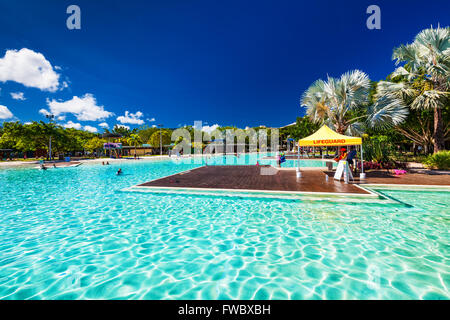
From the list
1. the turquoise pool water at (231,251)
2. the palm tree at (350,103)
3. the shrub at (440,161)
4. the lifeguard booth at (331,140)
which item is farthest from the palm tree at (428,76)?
the turquoise pool water at (231,251)

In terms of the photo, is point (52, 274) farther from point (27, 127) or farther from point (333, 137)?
point (27, 127)

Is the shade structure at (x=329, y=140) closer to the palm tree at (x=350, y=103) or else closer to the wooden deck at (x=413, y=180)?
the wooden deck at (x=413, y=180)

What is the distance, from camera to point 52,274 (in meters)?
3.71

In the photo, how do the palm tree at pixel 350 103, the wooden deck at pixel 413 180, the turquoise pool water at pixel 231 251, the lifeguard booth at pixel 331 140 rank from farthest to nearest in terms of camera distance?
the palm tree at pixel 350 103 → the lifeguard booth at pixel 331 140 → the wooden deck at pixel 413 180 → the turquoise pool water at pixel 231 251

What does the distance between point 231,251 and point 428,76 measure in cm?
2213

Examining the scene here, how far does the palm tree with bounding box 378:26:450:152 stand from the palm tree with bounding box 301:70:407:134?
1124 mm

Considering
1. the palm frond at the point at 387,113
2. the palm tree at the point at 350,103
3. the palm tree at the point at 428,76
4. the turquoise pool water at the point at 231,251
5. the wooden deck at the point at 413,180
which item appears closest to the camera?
the turquoise pool water at the point at 231,251

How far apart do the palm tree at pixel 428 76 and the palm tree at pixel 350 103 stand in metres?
1.12

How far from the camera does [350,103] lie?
16.0m

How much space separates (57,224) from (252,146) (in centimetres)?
8410

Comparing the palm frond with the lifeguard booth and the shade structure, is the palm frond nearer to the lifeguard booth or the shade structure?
the lifeguard booth

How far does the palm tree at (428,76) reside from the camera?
13.4m

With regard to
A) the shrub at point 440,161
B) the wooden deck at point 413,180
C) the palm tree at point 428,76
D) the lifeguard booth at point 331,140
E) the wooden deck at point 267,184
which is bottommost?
the wooden deck at point 267,184
